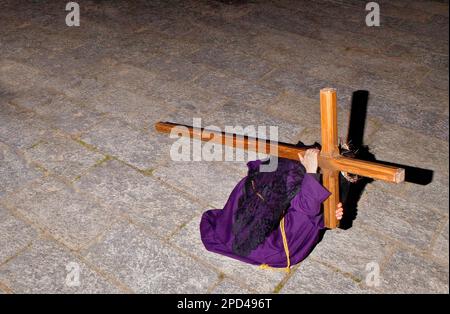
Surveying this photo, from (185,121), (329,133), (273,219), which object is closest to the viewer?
(329,133)

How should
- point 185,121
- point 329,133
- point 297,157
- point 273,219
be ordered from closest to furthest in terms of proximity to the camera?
point 329,133 → point 297,157 → point 273,219 → point 185,121

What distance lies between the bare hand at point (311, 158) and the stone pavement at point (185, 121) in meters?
1.17

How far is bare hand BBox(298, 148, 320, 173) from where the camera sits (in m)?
2.91

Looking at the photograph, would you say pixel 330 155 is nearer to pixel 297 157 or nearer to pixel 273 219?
pixel 297 157

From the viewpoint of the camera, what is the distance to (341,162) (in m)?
2.81

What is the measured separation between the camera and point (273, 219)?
345cm

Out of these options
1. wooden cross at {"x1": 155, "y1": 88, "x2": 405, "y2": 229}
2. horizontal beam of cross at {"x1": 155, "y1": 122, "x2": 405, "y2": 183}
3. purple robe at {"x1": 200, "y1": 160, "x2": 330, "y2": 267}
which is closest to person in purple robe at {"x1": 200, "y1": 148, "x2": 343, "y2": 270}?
purple robe at {"x1": 200, "y1": 160, "x2": 330, "y2": 267}

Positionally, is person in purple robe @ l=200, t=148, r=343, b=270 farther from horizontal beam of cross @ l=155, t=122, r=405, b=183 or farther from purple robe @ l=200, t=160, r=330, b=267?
horizontal beam of cross @ l=155, t=122, r=405, b=183

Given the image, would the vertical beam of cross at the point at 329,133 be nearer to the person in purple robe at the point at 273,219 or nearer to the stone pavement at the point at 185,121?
the person in purple robe at the point at 273,219

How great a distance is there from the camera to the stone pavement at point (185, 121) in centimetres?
376

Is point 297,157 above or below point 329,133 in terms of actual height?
below

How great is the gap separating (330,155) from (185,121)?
9.57 ft

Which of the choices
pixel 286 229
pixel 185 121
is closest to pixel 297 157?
pixel 286 229

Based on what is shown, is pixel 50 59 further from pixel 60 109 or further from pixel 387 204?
pixel 387 204
